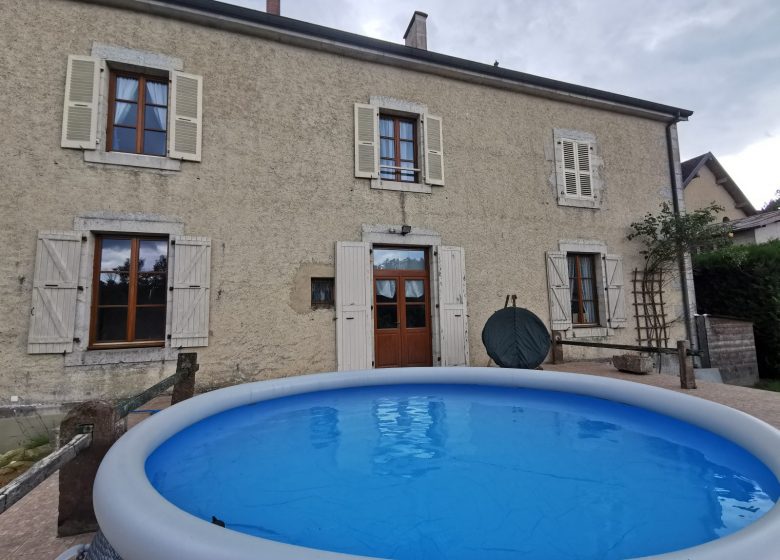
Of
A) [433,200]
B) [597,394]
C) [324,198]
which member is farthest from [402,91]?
[597,394]

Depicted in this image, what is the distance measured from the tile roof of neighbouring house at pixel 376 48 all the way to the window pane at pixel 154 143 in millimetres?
1812

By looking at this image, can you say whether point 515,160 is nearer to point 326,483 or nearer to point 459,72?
point 459,72

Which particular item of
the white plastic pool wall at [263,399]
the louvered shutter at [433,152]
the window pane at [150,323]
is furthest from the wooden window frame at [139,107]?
the louvered shutter at [433,152]

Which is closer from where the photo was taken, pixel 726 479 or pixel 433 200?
pixel 726 479

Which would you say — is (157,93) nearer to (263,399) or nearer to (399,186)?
(399,186)

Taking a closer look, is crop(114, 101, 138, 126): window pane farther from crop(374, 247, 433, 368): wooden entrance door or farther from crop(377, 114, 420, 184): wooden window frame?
crop(374, 247, 433, 368): wooden entrance door

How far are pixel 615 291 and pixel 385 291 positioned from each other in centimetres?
493

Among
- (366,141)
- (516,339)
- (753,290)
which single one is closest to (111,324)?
(366,141)

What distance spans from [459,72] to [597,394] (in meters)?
6.10

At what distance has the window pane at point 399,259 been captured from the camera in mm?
6715

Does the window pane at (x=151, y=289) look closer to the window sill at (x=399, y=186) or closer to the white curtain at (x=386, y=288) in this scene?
the white curtain at (x=386, y=288)

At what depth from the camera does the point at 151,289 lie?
5367 millimetres

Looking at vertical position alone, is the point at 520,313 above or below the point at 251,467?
above

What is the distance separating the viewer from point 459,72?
716 cm
